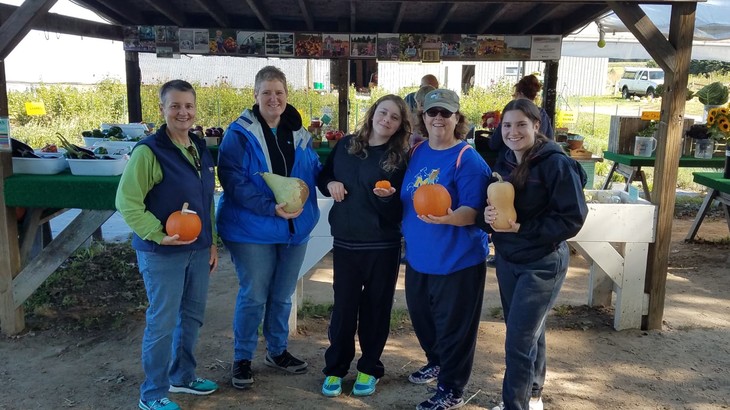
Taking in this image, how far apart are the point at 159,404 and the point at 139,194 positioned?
1143mm

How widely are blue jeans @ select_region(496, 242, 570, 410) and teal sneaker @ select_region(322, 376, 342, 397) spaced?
0.99 metres

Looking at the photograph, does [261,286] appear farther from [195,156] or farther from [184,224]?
[195,156]

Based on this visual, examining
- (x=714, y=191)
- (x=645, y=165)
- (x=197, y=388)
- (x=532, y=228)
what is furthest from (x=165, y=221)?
(x=714, y=191)

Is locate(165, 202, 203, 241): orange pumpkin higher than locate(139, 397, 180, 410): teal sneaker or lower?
higher

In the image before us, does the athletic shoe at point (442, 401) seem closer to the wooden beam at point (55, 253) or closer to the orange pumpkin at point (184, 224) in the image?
the orange pumpkin at point (184, 224)

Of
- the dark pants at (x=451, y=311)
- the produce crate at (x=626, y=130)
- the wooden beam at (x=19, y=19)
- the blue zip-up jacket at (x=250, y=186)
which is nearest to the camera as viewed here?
the dark pants at (x=451, y=311)

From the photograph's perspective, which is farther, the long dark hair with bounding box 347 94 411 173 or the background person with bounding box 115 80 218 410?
the long dark hair with bounding box 347 94 411 173

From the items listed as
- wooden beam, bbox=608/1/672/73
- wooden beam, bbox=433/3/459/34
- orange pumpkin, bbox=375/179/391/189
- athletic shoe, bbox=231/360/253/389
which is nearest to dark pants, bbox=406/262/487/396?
orange pumpkin, bbox=375/179/391/189

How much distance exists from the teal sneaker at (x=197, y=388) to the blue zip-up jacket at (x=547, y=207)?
1873 mm

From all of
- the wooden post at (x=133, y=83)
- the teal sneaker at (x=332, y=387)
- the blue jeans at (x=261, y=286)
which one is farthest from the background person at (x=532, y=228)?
the wooden post at (x=133, y=83)

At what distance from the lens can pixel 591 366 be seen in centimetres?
394

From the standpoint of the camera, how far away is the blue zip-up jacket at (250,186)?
3.11 metres

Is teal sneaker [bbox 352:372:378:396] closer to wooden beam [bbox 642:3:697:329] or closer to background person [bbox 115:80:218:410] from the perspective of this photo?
background person [bbox 115:80:218:410]

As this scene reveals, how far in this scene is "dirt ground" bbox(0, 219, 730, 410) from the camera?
342 cm
